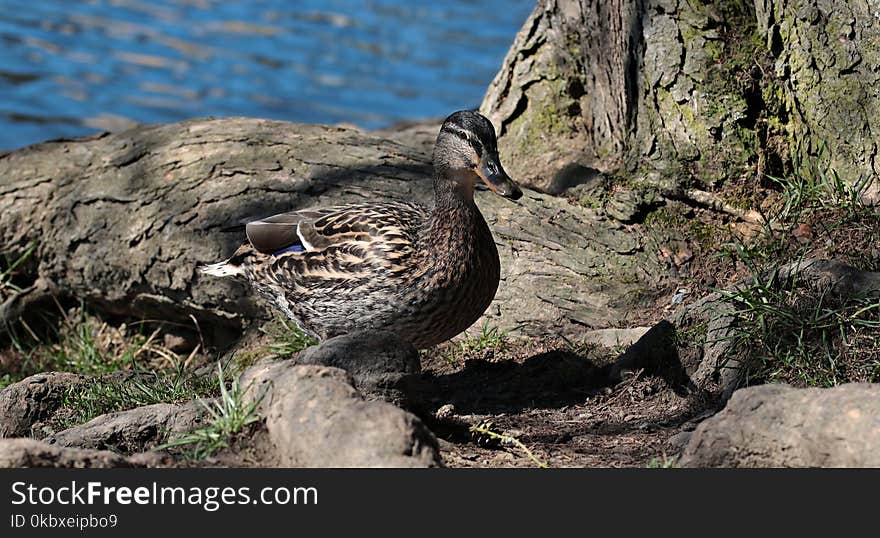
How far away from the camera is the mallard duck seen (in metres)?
5.71

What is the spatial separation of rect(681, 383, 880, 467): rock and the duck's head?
6.03 feet

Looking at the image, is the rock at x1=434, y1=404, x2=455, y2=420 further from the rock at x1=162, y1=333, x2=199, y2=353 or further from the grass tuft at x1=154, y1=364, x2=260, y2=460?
the rock at x1=162, y1=333, x2=199, y2=353

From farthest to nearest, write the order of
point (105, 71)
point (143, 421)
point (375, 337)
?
point (105, 71) < point (143, 421) < point (375, 337)

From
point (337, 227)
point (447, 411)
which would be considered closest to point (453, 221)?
point (337, 227)

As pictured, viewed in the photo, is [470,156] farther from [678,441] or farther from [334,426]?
[334,426]

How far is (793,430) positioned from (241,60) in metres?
13.3

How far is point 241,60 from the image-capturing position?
1611cm

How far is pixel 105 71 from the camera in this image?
15336 mm

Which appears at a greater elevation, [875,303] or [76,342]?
[875,303]
